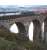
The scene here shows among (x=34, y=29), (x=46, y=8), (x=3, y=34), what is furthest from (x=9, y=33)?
(x=46, y=8)

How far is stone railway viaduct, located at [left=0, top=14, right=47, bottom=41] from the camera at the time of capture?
104 cm

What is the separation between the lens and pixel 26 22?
1061mm

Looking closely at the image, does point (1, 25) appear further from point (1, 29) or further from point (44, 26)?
point (44, 26)

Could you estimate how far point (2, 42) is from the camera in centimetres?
101

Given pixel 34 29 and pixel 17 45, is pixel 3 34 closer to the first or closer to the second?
pixel 17 45

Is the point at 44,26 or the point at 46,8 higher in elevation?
the point at 46,8

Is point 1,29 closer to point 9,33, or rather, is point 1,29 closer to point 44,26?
point 9,33

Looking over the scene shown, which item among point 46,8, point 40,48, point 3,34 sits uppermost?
point 46,8

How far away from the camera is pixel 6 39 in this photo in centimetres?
103

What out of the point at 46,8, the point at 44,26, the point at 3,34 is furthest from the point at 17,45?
the point at 46,8

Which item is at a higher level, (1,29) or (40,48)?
(1,29)

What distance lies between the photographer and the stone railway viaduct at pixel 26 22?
1.04m

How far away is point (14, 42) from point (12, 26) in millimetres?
121

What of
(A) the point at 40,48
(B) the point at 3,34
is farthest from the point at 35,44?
(B) the point at 3,34
